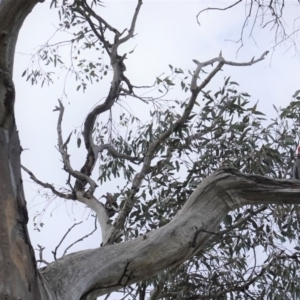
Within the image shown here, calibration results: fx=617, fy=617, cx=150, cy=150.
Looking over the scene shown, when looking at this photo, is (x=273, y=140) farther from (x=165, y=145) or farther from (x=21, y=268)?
(x=21, y=268)

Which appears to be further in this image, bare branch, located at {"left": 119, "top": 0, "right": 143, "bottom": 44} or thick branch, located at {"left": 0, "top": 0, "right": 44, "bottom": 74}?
bare branch, located at {"left": 119, "top": 0, "right": 143, "bottom": 44}

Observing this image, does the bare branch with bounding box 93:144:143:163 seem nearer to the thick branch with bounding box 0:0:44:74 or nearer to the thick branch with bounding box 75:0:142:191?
the thick branch with bounding box 75:0:142:191

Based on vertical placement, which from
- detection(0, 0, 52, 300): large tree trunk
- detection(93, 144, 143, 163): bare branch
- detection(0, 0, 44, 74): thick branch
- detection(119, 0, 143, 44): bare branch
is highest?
detection(119, 0, 143, 44): bare branch

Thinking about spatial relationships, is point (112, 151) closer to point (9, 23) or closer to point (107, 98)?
point (107, 98)

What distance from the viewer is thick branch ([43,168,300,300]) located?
257 cm

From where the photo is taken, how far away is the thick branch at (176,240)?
2566 millimetres

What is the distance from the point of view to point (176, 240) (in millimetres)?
2672

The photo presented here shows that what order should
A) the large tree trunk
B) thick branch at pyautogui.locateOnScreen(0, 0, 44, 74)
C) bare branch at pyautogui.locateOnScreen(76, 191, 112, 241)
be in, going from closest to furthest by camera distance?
1. the large tree trunk
2. thick branch at pyautogui.locateOnScreen(0, 0, 44, 74)
3. bare branch at pyautogui.locateOnScreen(76, 191, 112, 241)

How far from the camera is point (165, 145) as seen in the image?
4.45 m

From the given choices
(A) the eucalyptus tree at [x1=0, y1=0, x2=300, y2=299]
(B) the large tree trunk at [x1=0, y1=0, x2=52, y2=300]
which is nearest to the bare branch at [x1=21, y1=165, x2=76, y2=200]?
(A) the eucalyptus tree at [x1=0, y1=0, x2=300, y2=299]

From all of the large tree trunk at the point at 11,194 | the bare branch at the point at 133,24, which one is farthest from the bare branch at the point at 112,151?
the large tree trunk at the point at 11,194

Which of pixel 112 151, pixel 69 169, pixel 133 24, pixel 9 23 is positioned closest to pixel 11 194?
pixel 9 23

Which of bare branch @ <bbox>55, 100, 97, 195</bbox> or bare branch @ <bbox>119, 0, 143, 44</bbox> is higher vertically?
bare branch @ <bbox>119, 0, 143, 44</bbox>

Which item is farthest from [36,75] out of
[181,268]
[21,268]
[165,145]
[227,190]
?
[21,268]
